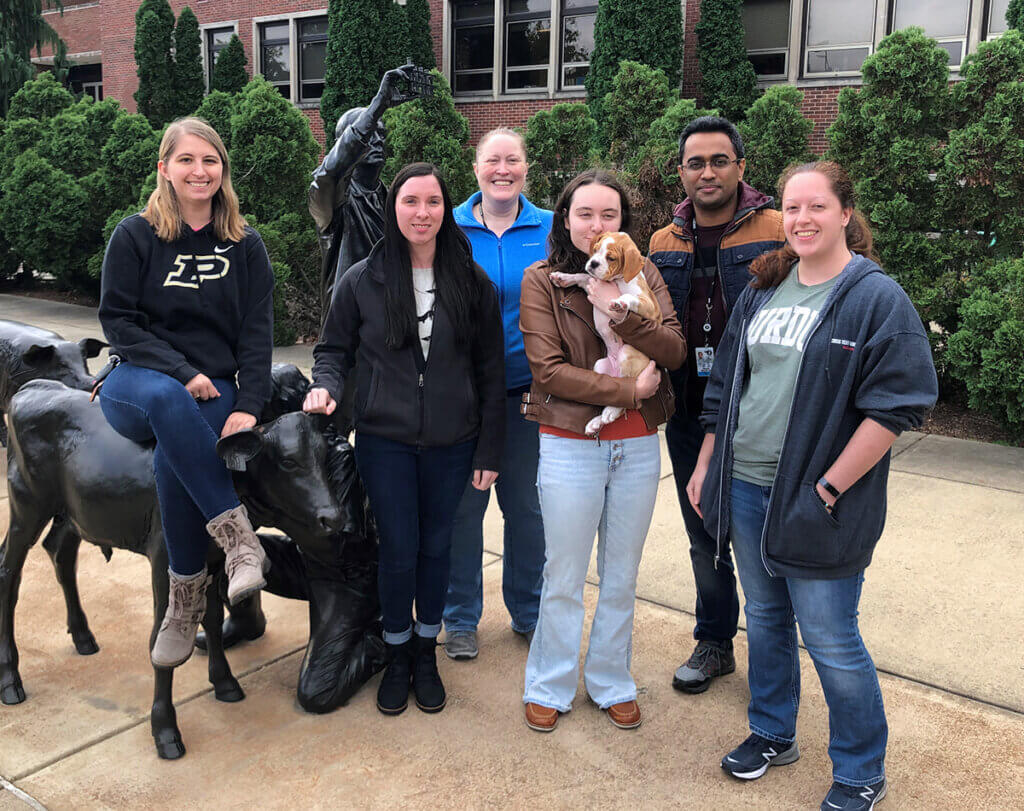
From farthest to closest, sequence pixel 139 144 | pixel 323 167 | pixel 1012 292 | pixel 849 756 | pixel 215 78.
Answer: pixel 215 78 → pixel 139 144 → pixel 1012 292 → pixel 323 167 → pixel 849 756

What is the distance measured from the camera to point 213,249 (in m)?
3.01

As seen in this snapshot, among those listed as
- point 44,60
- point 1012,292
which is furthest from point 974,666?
point 44,60

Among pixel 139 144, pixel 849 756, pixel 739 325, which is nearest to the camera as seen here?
pixel 849 756

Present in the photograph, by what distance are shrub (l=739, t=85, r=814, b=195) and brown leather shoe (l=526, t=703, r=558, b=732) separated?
A: 23.2 ft

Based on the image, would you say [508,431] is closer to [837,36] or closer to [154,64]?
[837,36]

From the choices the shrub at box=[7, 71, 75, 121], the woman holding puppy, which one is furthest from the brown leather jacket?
the shrub at box=[7, 71, 75, 121]

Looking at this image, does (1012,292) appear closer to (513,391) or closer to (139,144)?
(513,391)

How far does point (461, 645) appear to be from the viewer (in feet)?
12.5

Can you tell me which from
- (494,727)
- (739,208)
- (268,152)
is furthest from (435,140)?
(494,727)

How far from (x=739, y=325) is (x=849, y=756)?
1372 millimetres

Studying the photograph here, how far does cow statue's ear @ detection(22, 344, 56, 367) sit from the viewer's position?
3727 millimetres

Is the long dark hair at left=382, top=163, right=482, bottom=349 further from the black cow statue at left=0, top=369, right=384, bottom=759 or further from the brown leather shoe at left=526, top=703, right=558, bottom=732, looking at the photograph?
the brown leather shoe at left=526, top=703, right=558, bottom=732

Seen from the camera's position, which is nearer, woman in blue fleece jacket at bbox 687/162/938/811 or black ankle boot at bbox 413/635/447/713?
woman in blue fleece jacket at bbox 687/162/938/811

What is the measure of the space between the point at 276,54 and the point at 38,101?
9.84 metres
